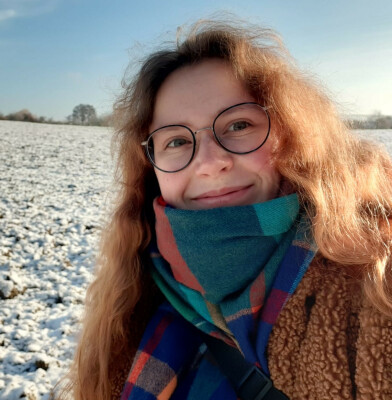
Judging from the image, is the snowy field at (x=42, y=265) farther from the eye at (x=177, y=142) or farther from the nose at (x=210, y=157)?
the nose at (x=210, y=157)

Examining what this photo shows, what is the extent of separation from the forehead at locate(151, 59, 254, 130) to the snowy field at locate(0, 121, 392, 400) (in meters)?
0.68

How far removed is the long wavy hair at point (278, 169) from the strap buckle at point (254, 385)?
0.48 m

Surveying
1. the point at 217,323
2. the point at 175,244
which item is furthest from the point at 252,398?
the point at 175,244

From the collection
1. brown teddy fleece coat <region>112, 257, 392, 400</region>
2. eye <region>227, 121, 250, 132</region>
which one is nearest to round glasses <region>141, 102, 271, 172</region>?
eye <region>227, 121, 250, 132</region>

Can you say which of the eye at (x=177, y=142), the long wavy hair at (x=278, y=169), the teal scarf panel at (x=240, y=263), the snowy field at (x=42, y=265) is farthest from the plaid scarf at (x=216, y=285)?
the snowy field at (x=42, y=265)

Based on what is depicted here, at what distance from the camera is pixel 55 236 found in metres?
5.48

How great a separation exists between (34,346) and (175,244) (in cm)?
238

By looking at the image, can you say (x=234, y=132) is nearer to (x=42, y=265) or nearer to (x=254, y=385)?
(x=254, y=385)

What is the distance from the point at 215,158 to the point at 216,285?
0.45 meters

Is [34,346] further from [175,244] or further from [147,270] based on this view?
[175,244]

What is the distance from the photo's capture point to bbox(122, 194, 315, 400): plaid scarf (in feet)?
3.95

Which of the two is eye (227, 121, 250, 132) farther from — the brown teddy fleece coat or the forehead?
the brown teddy fleece coat

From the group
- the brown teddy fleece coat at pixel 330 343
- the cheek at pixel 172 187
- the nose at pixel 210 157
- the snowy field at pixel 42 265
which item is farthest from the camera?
the snowy field at pixel 42 265

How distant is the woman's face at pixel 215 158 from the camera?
1.36 meters
